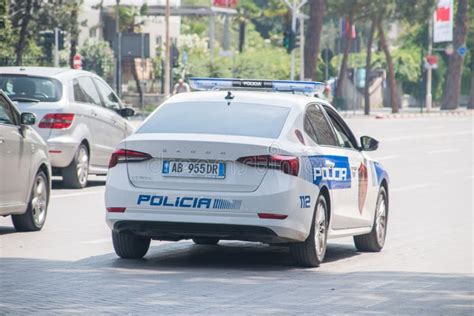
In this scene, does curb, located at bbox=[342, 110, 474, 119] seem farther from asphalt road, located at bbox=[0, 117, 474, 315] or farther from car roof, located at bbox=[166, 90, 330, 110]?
car roof, located at bbox=[166, 90, 330, 110]

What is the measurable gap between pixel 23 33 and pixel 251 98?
45.0m

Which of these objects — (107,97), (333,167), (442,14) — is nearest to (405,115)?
(442,14)

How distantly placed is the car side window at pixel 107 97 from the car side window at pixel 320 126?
9.13 m

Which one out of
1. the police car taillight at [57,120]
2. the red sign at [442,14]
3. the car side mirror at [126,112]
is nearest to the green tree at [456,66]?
the red sign at [442,14]

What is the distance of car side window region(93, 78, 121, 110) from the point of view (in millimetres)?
22484

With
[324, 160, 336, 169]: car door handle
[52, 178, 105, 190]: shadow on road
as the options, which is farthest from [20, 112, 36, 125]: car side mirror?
[52, 178, 105, 190]: shadow on road

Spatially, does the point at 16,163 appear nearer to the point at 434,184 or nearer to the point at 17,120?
the point at 17,120

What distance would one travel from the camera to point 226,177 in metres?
12.1

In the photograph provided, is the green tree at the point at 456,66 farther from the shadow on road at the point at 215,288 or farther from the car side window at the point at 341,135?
the shadow on road at the point at 215,288

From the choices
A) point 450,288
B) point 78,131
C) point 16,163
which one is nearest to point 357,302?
point 450,288

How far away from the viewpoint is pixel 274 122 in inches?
498

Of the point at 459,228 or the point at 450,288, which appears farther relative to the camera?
the point at 459,228

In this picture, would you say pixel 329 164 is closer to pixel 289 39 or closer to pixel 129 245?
pixel 129 245

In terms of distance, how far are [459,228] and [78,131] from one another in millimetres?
6460
